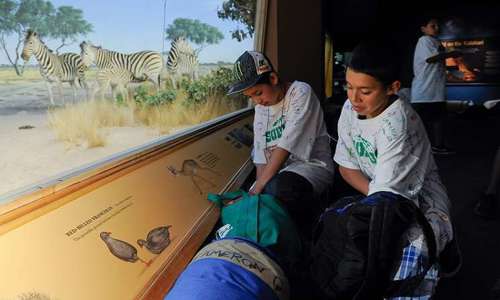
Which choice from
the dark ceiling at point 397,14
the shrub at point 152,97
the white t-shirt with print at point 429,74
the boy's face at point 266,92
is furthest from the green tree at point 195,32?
the dark ceiling at point 397,14

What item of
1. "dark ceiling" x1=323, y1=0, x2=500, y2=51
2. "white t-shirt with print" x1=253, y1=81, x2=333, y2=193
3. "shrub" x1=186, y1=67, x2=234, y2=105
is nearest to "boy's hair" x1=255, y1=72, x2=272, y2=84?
"white t-shirt with print" x1=253, y1=81, x2=333, y2=193

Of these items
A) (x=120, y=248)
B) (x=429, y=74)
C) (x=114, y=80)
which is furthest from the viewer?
(x=429, y=74)

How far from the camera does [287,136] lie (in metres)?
1.92

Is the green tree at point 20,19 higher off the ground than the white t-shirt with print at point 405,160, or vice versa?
the green tree at point 20,19

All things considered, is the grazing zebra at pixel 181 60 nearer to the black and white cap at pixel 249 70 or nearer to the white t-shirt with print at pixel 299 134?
the black and white cap at pixel 249 70

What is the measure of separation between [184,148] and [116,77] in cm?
55

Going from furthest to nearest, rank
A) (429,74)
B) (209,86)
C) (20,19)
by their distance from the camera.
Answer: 1. (429,74)
2. (209,86)
3. (20,19)

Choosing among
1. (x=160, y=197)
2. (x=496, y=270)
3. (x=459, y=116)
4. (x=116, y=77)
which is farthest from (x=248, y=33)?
(x=459, y=116)

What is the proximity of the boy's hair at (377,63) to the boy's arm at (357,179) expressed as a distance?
0.41 meters

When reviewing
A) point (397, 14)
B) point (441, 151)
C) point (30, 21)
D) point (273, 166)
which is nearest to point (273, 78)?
point (273, 166)

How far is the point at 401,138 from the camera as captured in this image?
1.32 meters

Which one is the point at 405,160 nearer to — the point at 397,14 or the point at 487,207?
the point at 487,207

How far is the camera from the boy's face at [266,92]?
6.24 ft

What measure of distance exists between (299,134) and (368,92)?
1.91 feet
